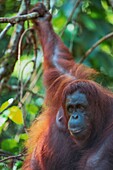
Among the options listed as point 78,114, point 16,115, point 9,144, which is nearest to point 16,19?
point 16,115

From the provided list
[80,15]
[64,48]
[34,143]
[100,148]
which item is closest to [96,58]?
[80,15]

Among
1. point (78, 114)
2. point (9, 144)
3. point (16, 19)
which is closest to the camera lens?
point (78, 114)

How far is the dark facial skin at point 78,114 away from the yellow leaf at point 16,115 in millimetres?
462

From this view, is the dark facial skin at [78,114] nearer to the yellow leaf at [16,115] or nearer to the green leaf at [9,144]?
the yellow leaf at [16,115]

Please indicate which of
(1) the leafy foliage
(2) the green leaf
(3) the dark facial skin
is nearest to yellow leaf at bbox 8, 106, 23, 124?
(2) the green leaf

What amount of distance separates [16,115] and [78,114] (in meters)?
0.60

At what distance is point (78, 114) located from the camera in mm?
4844

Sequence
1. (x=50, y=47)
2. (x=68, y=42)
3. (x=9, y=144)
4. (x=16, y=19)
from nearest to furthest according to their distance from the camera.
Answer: (x=16, y=19) < (x=9, y=144) < (x=50, y=47) < (x=68, y=42)

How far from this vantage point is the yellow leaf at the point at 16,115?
5176 millimetres

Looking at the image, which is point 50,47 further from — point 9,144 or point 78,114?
point 78,114

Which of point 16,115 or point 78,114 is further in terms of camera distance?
point 16,115

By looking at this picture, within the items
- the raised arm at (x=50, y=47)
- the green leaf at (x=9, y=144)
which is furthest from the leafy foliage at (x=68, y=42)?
the green leaf at (x=9, y=144)

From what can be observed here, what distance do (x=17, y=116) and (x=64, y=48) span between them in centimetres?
95

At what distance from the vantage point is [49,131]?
523cm
